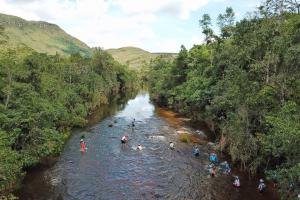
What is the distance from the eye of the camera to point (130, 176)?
3616cm

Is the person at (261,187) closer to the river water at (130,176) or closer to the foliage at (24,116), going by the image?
the river water at (130,176)

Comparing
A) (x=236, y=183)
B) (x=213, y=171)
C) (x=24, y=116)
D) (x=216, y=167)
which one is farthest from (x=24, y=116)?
(x=236, y=183)

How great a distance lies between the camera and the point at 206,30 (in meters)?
88.2

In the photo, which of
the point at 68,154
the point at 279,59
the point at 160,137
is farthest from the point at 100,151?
the point at 279,59

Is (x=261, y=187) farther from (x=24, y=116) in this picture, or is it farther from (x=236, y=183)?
(x=24, y=116)

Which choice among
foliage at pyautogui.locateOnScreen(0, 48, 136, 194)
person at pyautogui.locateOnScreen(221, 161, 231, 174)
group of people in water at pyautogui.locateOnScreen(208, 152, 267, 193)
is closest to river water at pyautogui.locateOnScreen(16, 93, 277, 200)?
group of people in water at pyautogui.locateOnScreen(208, 152, 267, 193)

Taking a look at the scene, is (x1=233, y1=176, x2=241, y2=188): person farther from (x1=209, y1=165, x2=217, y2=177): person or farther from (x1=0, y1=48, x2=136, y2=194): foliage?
(x1=0, y1=48, x2=136, y2=194): foliage

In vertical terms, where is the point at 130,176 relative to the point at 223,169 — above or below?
below

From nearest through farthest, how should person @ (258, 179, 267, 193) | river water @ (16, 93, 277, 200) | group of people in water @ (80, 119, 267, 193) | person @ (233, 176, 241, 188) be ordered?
river water @ (16, 93, 277, 200)
person @ (258, 179, 267, 193)
group of people in water @ (80, 119, 267, 193)
person @ (233, 176, 241, 188)

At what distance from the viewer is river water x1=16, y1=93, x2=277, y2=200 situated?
103 ft

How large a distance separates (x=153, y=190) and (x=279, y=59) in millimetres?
20477

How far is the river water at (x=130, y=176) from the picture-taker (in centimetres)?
3141

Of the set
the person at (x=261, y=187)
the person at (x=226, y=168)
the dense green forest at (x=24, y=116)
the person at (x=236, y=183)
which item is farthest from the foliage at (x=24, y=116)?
the person at (x=261, y=187)

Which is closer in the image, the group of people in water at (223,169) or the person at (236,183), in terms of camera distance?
the group of people in water at (223,169)
